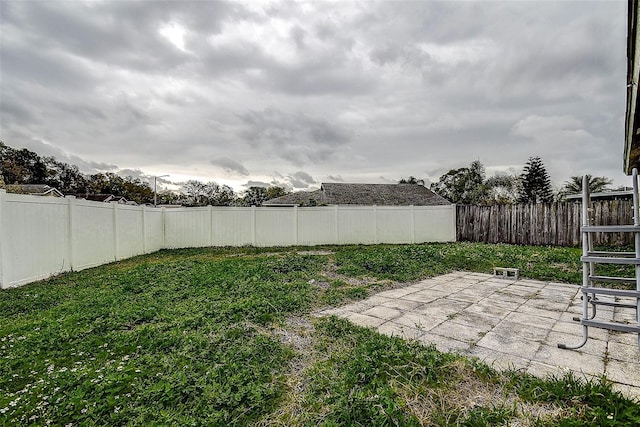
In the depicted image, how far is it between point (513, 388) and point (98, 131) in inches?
586

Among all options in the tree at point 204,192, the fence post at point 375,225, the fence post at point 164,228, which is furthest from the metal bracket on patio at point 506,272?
the tree at point 204,192

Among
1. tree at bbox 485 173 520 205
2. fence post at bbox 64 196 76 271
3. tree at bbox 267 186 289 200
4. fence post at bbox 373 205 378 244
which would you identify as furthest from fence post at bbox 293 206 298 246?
tree at bbox 267 186 289 200

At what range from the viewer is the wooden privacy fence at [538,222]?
7.78m

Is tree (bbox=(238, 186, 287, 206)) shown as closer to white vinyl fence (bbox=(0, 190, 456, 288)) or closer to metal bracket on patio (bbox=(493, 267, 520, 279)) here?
white vinyl fence (bbox=(0, 190, 456, 288))

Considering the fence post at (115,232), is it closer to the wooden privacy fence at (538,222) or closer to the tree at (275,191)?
the wooden privacy fence at (538,222)

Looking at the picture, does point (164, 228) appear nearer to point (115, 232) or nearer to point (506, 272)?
point (115, 232)

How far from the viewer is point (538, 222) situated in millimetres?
9055

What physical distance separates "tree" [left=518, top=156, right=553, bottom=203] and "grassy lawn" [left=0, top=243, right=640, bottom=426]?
102ft

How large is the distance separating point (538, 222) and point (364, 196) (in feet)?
38.1

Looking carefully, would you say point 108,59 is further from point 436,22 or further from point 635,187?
point 635,187

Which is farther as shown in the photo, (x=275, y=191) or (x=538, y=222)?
(x=275, y=191)

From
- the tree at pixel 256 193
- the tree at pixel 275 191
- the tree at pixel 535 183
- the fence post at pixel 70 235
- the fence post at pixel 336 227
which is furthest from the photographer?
the tree at pixel 275 191

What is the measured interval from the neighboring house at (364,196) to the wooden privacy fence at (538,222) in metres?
8.91

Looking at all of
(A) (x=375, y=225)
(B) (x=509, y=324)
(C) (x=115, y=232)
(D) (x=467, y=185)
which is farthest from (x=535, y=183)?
(C) (x=115, y=232)
